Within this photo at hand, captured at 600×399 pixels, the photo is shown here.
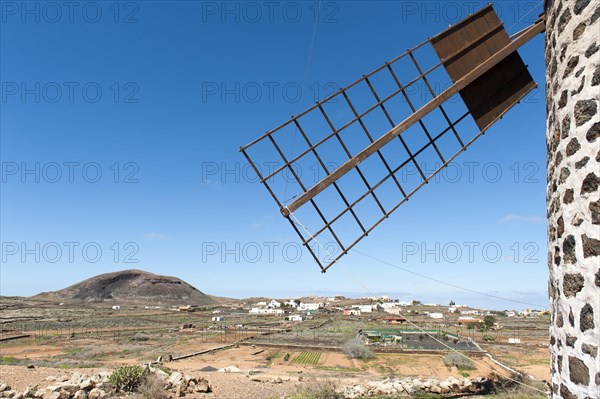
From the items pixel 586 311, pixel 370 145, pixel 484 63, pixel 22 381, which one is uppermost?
pixel 484 63

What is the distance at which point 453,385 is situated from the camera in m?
12.0

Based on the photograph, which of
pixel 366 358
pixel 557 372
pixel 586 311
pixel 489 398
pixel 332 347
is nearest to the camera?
pixel 586 311

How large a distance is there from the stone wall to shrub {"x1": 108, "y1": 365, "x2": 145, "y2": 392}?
1150cm

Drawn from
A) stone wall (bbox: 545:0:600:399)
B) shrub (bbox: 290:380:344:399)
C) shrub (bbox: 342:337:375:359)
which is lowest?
shrub (bbox: 342:337:375:359)

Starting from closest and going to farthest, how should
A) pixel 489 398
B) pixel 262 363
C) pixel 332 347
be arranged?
pixel 489 398 < pixel 262 363 < pixel 332 347

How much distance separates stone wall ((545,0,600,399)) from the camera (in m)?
2.92

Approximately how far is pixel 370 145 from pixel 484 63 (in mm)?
2234

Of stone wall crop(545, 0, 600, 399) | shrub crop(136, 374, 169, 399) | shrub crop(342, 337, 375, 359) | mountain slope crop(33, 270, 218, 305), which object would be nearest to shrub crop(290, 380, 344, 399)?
shrub crop(136, 374, 169, 399)

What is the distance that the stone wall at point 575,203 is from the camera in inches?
115

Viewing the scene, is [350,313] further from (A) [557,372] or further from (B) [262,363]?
(A) [557,372]

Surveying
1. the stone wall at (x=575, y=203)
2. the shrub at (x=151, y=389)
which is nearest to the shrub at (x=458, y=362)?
the shrub at (x=151, y=389)

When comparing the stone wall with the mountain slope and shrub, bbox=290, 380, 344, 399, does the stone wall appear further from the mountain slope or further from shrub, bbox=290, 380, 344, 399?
the mountain slope

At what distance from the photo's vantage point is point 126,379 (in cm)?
1174

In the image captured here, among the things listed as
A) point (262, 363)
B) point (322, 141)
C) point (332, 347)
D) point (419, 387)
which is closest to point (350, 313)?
point (332, 347)
